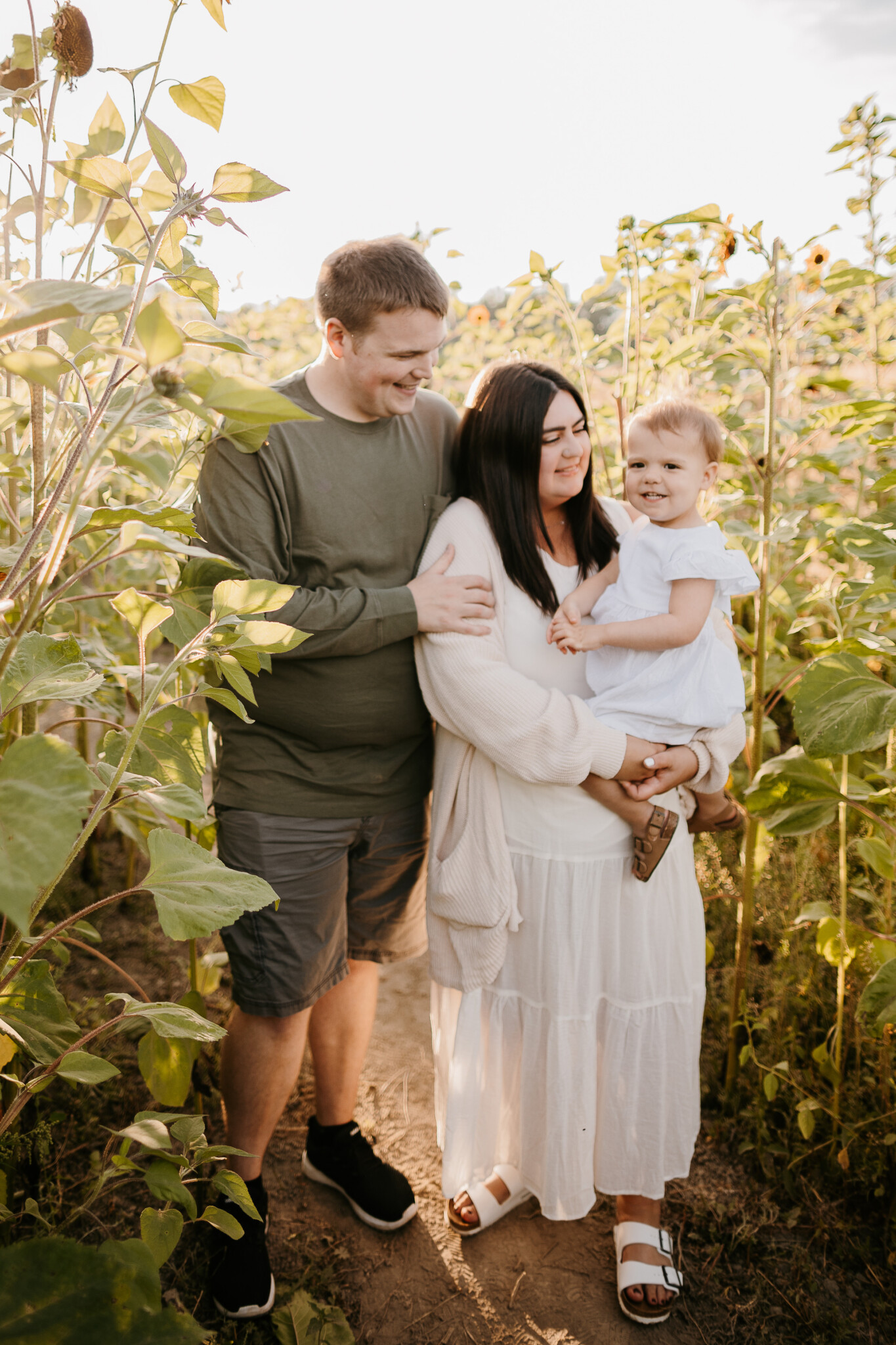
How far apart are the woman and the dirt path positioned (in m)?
0.12

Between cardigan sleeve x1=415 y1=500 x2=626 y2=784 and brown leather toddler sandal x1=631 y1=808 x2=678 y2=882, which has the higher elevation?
cardigan sleeve x1=415 y1=500 x2=626 y2=784

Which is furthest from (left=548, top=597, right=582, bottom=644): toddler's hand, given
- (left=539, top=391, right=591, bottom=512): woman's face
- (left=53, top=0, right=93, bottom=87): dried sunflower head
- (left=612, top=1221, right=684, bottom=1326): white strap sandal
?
(left=612, top=1221, right=684, bottom=1326): white strap sandal

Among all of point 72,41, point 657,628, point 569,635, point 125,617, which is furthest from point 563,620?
point 72,41

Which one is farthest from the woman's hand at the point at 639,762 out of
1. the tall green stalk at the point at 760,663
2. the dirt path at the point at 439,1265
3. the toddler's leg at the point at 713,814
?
the dirt path at the point at 439,1265

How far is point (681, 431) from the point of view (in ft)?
5.63

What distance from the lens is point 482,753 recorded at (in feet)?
5.73

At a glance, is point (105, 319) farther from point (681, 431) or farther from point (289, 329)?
point (289, 329)

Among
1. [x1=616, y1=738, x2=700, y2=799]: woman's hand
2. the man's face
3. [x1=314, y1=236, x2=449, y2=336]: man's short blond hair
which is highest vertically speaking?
[x1=314, y1=236, x2=449, y2=336]: man's short blond hair

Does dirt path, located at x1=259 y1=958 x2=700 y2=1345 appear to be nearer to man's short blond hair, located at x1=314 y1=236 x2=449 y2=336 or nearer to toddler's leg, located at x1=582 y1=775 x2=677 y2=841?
toddler's leg, located at x1=582 y1=775 x2=677 y2=841

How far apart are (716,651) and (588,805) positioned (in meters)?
0.40

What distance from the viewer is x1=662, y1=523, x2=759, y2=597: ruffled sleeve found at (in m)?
1.69

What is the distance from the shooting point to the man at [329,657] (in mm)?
1667

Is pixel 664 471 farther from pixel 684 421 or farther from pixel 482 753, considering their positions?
pixel 482 753

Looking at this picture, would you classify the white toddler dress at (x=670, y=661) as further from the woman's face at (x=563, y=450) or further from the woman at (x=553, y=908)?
the woman's face at (x=563, y=450)
